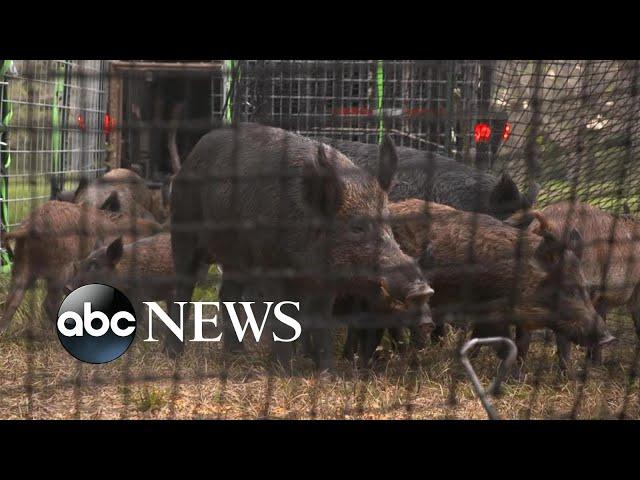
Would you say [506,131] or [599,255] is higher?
[506,131]

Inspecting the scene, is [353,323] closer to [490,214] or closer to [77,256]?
[490,214]

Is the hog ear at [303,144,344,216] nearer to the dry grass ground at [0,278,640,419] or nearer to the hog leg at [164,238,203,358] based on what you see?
the dry grass ground at [0,278,640,419]

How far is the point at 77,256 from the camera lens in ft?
21.2

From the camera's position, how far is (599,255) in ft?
19.8

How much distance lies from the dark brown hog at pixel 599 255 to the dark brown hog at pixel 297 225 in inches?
42.9

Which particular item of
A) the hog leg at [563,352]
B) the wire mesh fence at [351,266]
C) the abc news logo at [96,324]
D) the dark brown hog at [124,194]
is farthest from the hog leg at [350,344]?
the dark brown hog at [124,194]

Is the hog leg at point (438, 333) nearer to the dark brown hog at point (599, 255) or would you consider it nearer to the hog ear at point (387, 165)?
the dark brown hog at point (599, 255)

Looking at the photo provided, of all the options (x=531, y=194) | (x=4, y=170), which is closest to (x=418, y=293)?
(x=531, y=194)

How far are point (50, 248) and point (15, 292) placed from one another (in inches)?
19.3

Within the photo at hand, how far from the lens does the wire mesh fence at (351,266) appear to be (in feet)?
17.1

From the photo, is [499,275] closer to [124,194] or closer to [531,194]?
[531,194]

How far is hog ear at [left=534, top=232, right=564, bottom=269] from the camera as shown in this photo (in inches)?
217

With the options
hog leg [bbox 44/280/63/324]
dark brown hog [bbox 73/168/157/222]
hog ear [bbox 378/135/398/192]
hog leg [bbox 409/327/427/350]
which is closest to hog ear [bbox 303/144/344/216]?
hog ear [bbox 378/135/398/192]

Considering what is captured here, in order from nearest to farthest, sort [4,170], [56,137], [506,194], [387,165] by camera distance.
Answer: [387,165], [506,194], [56,137], [4,170]
